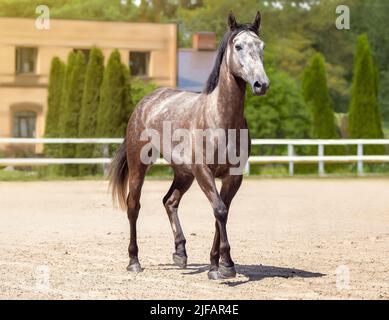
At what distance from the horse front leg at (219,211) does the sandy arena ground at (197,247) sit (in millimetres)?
155

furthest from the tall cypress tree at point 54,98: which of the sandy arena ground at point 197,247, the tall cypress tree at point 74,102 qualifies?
the sandy arena ground at point 197,247

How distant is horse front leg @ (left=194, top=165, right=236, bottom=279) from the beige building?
2895cm

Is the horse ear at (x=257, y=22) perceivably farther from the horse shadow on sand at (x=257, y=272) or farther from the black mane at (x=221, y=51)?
the horse shadow on sand at (x=257, y=272)

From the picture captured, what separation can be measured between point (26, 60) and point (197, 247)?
93.3 ft

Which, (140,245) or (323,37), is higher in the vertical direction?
(323,37)

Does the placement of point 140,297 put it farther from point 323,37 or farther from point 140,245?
point 323,37

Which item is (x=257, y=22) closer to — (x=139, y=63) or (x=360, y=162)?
(x=360, y=162)

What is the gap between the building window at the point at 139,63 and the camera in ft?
131

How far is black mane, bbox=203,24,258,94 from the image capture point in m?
8.14

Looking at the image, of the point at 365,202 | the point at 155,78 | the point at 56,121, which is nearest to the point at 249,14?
the point at 155,78

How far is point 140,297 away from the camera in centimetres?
734

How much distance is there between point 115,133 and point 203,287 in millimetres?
18007
